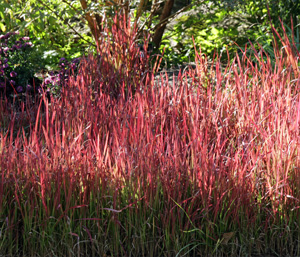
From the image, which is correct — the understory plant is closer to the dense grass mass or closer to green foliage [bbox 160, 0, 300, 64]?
green foliage [bbox 160, 0, 300, 64]

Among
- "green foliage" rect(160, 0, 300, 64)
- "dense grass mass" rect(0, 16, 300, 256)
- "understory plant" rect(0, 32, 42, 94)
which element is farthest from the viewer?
"green foliage" rect(160, 0, 300, 64)

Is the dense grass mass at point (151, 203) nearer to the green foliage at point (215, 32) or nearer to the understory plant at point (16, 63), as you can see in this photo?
the understory plant at point (16, 63)

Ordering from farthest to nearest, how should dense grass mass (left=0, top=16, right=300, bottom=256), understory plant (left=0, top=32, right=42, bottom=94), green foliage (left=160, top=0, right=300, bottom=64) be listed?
green foliage (left=160, top=0, right=300, bottom=64) → understory plant (left=0, top=32, right=42, bottom=94) → dense grass mass (left=0, top=16, right=300, bottom=256)

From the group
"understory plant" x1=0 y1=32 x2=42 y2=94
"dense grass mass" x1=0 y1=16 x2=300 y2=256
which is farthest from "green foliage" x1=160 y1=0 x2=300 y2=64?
"dense grass mass" x1=0 y1=16 x2=300 y2=256

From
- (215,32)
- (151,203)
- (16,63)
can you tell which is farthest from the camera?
(215,32)

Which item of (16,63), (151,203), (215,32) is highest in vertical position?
(215,32)

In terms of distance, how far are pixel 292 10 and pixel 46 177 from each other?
5.22 meters

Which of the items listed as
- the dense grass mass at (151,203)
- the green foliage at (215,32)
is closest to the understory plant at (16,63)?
the green foliage at (215,32)

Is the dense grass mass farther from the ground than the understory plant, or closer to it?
closer to it

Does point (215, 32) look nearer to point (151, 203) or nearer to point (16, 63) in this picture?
point (16, 63)

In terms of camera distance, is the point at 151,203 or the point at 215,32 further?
the point at 215,32

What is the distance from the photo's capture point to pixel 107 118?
306cm

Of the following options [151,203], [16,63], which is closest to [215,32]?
[16,63]

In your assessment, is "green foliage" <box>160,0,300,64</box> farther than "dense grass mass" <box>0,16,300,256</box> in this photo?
Yes
